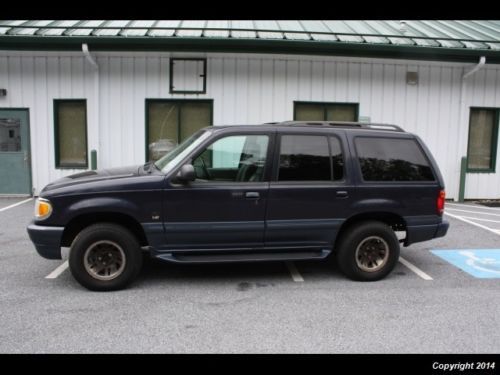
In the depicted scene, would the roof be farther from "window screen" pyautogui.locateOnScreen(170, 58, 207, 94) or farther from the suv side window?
the suv side window

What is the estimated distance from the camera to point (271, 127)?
5.26 metres

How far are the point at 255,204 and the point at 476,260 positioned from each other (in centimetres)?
352

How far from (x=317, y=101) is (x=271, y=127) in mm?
5943

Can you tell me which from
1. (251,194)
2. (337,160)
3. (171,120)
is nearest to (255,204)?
(251,194)

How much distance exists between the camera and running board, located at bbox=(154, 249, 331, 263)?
496 cm

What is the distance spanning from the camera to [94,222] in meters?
4.96

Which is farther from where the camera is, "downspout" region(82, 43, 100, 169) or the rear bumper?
"downspout" region(82, 43, 100, 169)

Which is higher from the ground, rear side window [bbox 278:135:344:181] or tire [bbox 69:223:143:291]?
rear side window [bbox 278:135:344:181]

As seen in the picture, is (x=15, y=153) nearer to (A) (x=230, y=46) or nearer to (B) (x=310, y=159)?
(A) (x=230, y=46)

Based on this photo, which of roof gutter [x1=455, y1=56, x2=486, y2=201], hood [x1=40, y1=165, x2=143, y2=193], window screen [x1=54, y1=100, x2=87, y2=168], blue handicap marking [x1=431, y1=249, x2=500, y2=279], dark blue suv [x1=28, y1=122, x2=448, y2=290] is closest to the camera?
dark blue suv [x1=28, y1=122, x2=448, y2=290]

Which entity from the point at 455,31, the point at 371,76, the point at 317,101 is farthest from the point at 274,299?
the point at 455,31

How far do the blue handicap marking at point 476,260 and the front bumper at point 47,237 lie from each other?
199 inches

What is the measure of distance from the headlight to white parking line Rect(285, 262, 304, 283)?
2.93 metres

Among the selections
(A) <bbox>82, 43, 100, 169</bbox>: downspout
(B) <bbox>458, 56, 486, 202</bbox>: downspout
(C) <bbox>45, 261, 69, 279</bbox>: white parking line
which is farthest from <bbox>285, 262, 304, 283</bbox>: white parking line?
(B) <bbox>458, 56, 486, 202</bbox>: downspout
